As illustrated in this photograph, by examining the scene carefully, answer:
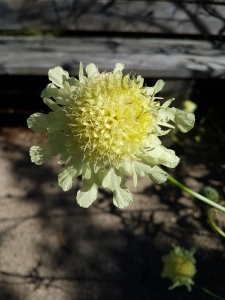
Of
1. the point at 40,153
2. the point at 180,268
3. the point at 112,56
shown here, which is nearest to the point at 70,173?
the point at 40,153

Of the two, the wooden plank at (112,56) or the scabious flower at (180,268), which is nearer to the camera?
the scabious flower at (180,268)

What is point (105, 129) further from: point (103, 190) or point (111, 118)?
point (103, 190)

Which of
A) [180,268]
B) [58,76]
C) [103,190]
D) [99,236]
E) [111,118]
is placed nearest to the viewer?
[111,118]

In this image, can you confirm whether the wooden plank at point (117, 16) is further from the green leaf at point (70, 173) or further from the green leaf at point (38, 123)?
the green leaf at point (70, 173)

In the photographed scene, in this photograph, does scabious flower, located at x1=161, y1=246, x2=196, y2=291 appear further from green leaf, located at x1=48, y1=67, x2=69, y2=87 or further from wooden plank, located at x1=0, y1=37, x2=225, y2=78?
wooden plank, located at x1=0, y1=37, x2=225, y2=78

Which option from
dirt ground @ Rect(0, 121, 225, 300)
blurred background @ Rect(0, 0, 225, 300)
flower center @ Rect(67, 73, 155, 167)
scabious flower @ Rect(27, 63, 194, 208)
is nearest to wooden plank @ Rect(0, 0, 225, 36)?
blurred background @ Rect(0, 0, 225, 300)

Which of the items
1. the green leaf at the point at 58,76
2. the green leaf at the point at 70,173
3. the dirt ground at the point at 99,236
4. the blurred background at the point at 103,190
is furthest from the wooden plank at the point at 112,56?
the green leaf at the point at 70,173
